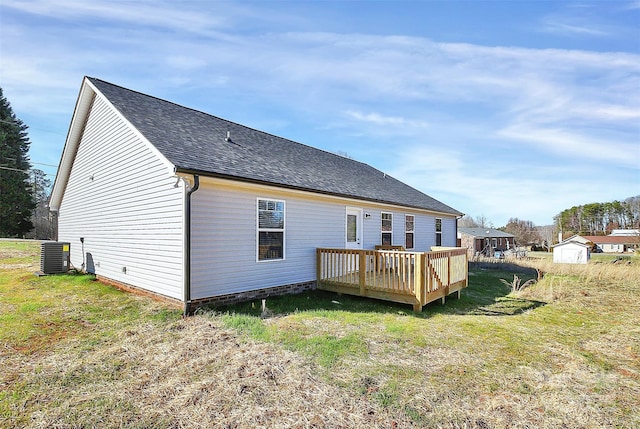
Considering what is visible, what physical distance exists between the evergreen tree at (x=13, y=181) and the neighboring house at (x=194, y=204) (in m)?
20.3

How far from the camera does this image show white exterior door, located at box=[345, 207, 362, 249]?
10305mm

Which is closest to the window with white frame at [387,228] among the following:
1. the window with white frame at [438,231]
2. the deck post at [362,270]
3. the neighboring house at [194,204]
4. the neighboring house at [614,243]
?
the neighboring house at [194,204]

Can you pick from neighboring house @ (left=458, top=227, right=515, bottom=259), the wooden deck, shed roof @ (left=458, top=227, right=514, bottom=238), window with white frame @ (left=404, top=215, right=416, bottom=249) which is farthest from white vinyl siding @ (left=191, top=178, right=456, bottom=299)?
shed roof @ (left=458, top=227, right=514, bottom=238)

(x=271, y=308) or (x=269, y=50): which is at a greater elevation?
(x=269, y=50)

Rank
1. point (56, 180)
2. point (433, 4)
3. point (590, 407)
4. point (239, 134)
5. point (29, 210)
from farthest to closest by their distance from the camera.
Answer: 1. point (29, 210)
2. point (56, 180)
3. point (239, 134)
4. point (433, 4)
5. point (590, 407)

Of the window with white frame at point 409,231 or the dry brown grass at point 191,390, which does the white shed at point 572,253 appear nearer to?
the window with white frame at point 409,231

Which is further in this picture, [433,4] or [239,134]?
[239,134]

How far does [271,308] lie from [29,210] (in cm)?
3170

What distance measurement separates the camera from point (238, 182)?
6781 millimetres

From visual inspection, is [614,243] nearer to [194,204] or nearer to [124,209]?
[194,204]

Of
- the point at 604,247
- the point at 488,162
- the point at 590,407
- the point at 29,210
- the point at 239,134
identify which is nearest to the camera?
the point at 590,407

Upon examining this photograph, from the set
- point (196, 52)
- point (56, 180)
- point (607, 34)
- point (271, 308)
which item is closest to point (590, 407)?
point (271, 308)

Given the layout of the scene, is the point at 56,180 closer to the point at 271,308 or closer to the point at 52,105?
the point at 52,105

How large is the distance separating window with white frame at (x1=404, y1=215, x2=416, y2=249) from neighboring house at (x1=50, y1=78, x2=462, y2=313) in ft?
6.17
